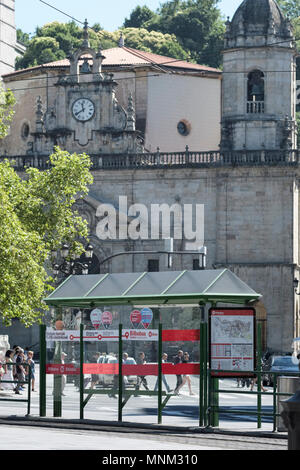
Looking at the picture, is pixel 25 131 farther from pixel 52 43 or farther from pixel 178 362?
pixel 178 362

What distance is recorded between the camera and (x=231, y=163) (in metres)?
68.2

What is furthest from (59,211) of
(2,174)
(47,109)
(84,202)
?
(47,109)

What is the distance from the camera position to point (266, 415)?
2453 cm

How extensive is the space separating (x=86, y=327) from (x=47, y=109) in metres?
48.7

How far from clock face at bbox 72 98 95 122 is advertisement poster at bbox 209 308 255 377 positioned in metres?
48.8

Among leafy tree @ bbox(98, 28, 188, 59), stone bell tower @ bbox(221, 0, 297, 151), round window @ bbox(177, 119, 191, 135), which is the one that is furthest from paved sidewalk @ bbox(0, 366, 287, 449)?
leafy tree @ bbox(98, 28, 188, 59)

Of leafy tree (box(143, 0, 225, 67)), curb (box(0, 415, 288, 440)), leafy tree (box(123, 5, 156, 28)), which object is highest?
leafy tree (box(123, 5, 156, 28))

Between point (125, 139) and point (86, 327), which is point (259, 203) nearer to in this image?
point (125, 139)

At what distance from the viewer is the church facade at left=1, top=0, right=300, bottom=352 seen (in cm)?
6731

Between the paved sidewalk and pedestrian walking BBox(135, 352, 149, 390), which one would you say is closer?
the paved sidewalk

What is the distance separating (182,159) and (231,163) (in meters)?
3.44

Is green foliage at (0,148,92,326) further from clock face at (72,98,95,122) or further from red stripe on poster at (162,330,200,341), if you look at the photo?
clock face at (72,98,95,122)

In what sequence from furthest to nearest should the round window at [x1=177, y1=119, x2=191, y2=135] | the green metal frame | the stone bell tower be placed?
the round window at [x1=177, y1=119, x2=191, y2=135] → the stone bell tower → the green metal frame

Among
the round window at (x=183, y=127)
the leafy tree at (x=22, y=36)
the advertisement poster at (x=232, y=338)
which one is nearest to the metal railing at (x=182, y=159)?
the round window at (x=183, y=127)
